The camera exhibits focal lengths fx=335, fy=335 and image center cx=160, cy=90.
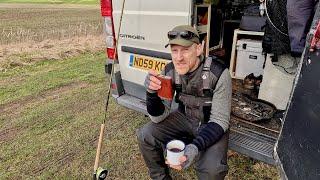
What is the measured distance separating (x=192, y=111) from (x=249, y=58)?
2337 mm

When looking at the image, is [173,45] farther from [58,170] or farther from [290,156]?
[58,170]

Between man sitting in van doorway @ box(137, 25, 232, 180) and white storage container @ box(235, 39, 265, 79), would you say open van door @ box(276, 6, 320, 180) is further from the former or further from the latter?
white storage container @ box(235, 39, 265, 79)

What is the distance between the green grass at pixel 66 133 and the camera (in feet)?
12.4

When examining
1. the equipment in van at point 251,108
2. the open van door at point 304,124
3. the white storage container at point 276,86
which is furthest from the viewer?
the white storage container at point 276,86

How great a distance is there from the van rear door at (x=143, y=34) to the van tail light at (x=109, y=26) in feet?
0.23

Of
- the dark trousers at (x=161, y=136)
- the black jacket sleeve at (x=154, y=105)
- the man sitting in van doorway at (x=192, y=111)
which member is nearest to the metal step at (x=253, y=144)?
the man sitting in van doorway at (x=192, y=111)

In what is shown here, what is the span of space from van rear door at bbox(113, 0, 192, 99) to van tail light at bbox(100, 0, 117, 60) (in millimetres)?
71

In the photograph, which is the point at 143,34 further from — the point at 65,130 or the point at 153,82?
the point at 65,130

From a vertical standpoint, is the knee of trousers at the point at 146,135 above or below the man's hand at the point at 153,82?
below

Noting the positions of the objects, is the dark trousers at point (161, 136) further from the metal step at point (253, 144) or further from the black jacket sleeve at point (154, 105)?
the metal step at point (253, 144)

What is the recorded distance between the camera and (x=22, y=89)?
6598 mm

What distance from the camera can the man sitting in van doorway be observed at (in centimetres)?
277

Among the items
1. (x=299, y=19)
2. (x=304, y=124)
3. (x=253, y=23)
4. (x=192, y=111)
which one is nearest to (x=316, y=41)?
(x=304, y=124)

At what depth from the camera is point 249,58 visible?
5.09 m
